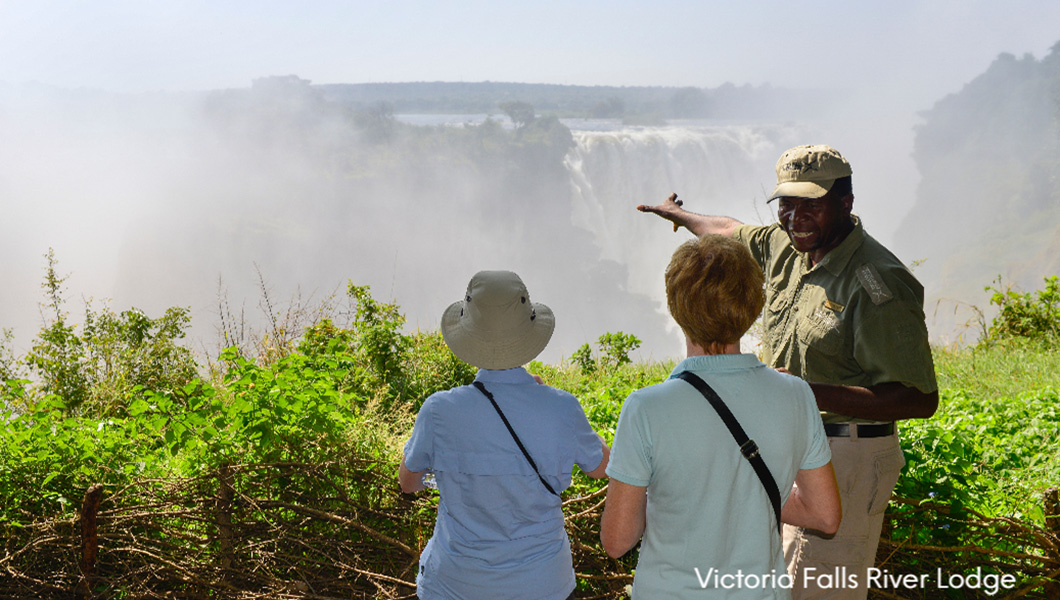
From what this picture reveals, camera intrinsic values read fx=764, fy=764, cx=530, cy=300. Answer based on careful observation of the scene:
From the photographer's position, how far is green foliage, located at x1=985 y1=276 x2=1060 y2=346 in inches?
363

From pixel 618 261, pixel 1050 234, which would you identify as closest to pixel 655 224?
pixel 618 261

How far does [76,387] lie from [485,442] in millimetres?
8341

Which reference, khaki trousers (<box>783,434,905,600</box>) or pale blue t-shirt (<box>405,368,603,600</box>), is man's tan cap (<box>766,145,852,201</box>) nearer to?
khaki trousers (<box>783,434,905,600</box>)

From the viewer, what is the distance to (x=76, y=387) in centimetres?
863

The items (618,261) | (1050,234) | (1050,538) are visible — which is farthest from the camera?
(618,261)

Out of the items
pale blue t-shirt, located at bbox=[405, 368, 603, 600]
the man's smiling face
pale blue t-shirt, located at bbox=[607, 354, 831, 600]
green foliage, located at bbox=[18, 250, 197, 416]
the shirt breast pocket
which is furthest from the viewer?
green foliage, located at bbox=[18, 250, 197, 416]

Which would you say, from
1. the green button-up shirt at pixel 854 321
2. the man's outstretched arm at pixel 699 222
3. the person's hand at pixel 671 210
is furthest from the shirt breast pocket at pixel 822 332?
the person's hand at pixel 671 210

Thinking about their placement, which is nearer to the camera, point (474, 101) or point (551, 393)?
point (551, 393)

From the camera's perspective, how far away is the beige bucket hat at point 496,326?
2025 mm

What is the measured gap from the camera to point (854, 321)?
244 cm

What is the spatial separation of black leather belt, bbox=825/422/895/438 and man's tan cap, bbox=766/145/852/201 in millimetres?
764

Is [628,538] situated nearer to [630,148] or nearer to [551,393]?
[551,393]

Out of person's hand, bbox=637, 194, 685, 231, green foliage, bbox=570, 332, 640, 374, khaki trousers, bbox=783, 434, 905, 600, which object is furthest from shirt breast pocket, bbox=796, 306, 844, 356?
green foliage, bbox=570, 332, 640, 374

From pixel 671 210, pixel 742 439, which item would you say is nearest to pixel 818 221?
pixel 671 210
